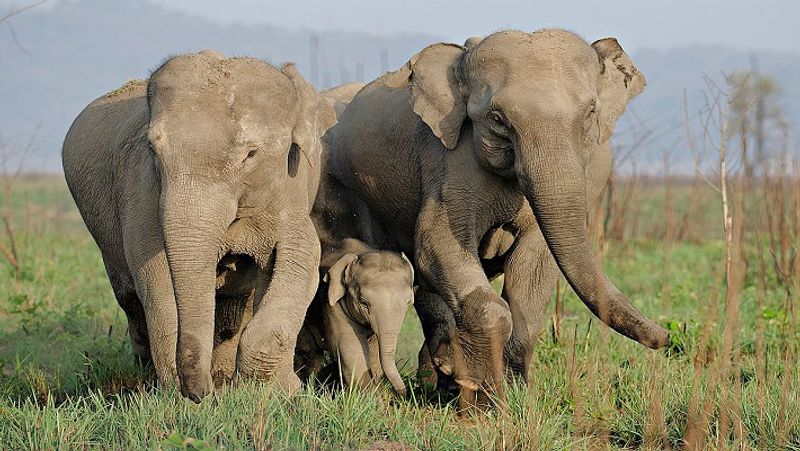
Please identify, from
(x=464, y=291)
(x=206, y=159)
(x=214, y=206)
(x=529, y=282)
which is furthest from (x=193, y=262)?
(x=529, y=282)

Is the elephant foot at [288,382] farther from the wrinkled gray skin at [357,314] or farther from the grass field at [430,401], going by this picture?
the wrinkled gray skin at [357,314]

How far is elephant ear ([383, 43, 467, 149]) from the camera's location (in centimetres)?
671

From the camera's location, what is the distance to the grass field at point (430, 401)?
5012mm

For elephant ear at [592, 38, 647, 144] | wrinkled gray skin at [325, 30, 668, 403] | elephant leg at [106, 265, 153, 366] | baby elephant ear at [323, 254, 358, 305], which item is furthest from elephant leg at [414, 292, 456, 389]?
elephant leg at [106, 265, 153, 366]

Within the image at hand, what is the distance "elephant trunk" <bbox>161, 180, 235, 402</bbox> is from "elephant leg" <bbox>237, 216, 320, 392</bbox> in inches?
16.0

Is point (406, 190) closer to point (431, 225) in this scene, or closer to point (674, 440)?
point (431, 225)

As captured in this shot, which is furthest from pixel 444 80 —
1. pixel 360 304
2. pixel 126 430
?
pixel 126 430

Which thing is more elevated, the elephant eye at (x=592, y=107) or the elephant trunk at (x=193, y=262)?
the elephant eye at (x=592, y=107)

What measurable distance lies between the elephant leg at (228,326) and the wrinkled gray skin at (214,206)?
26 mm

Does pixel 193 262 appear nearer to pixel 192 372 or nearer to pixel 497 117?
pixel 192 372

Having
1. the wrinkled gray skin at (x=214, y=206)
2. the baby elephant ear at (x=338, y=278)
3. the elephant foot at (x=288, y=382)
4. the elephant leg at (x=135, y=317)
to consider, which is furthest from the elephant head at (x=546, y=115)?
the elephant leg at (x=135, y=317)

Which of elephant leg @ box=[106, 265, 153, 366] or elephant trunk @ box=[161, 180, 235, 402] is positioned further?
elephant leg @ box=[106, 265, 153, 366]

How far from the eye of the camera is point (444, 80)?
268 inches

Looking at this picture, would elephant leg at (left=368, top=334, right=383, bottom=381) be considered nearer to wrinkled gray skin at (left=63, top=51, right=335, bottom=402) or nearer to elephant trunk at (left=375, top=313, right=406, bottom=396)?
elephant trunk at (left=375, top=313, right=406, bottom=396)
